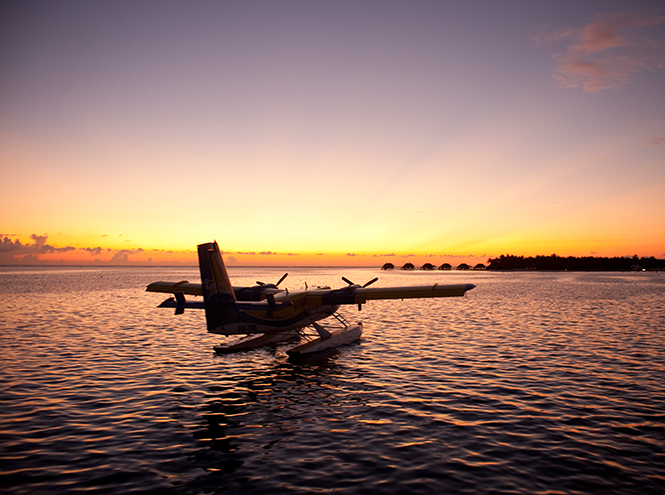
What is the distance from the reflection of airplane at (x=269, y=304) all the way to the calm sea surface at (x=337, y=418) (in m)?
1.15

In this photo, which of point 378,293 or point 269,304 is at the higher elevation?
point 378,293

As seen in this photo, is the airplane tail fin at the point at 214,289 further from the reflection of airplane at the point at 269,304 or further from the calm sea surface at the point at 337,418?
the calm sea surface at the point at 337,418

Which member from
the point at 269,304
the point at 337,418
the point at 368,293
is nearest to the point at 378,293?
the point at 368,293

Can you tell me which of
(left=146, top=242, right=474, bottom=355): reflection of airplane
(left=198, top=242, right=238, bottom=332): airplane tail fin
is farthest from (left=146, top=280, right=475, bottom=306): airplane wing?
(left=198, top=242, right=238, bottom=332): airplane tail fin

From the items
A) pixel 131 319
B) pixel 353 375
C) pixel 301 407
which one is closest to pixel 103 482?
pixel 301 407

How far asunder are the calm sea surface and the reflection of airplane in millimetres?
1153

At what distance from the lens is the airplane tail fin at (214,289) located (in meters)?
18.1

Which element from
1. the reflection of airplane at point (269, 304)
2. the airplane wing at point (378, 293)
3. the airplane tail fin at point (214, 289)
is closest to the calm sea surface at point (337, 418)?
the reflection of airplane at point (269, 304)

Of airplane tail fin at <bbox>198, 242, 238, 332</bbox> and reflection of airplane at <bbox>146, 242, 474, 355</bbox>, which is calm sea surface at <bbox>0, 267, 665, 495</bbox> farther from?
airplane tail fin at <bbox>198, 242, 238, 332</bbox>

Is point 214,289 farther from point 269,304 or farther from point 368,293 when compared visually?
point 368,293

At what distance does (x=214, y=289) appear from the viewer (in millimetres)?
18328

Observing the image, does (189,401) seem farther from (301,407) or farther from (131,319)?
(131,319)

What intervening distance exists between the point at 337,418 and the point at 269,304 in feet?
27.2

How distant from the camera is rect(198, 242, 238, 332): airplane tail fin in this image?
18.1m
